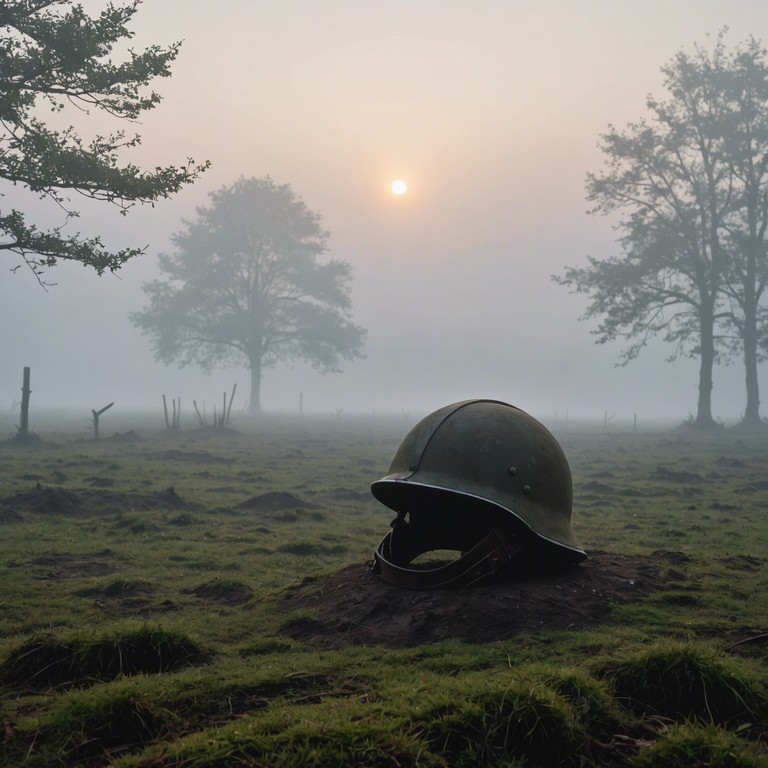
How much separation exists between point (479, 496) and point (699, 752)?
321cm

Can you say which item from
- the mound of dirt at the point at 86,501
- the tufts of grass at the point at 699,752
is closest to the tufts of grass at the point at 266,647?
the tufts of grass at the point at 699,752

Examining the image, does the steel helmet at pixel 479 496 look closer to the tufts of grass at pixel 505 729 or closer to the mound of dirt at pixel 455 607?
the mound of dirt at pixel 455 607

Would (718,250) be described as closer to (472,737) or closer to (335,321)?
(335,321)

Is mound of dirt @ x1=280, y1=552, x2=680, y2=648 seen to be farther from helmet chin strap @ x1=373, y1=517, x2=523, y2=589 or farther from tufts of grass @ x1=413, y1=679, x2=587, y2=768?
tufts of grass @ x1=413, y1=679, x2=587, y2=768

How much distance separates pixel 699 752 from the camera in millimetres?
3998

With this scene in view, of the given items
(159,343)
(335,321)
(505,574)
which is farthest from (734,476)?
(159,343)

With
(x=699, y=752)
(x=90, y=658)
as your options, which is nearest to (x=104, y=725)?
(x=90, y=658)

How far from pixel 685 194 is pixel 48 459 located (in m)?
32.0

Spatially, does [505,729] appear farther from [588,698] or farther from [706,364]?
[706,364]

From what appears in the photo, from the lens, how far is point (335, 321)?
57.6m

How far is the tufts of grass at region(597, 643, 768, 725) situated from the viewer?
4.71 metres

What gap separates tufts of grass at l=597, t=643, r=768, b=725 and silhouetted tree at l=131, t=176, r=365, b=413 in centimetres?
5136

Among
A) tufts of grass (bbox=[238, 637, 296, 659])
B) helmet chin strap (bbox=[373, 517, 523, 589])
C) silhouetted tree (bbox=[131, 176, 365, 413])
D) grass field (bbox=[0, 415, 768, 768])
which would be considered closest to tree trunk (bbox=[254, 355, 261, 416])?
silhouetted tree (bbox=[131, 176, 365, 413])

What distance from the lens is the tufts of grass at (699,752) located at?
3877 mm
